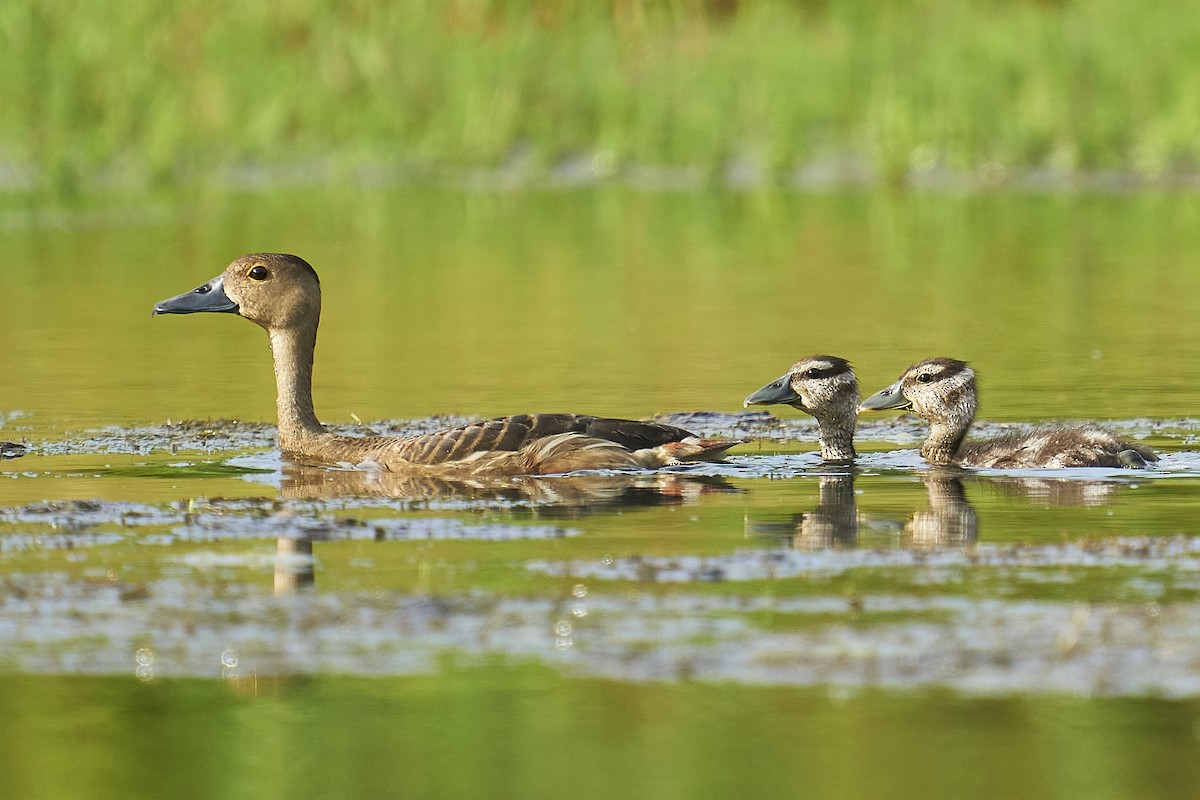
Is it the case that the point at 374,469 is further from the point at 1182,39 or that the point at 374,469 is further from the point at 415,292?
the point at 1182,39

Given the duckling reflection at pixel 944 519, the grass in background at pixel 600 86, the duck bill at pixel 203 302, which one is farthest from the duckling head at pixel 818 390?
the grass in background at pixel 600 86

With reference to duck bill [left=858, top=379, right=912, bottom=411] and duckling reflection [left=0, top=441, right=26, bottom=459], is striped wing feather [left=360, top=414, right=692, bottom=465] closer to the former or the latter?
duck bill [left=858, top=379, right=912, bottom=411]

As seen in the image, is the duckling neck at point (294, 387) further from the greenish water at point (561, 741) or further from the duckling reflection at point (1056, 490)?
the greenish water at point (561, 741)

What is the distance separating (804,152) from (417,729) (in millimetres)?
22190

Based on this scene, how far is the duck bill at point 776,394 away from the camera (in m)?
11.7

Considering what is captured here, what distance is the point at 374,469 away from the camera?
36.3ft

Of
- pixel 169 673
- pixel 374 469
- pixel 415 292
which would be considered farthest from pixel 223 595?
pixel 415 292

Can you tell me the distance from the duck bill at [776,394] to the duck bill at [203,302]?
2578mm

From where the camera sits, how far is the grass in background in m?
26.7

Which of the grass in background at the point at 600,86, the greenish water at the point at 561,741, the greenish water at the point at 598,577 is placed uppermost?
the grass in background at the point at 600,86

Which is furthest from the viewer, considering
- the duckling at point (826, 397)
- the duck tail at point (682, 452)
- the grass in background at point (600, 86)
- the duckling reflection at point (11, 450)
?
the grass in background at point (600, 86)

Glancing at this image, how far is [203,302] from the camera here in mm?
11906

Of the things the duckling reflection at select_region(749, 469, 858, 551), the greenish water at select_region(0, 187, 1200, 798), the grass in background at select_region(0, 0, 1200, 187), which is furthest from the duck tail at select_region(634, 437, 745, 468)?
the grass in background at select_region(0, 0, 1200, 187)

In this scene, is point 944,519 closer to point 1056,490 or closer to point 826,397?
point 1056,490
